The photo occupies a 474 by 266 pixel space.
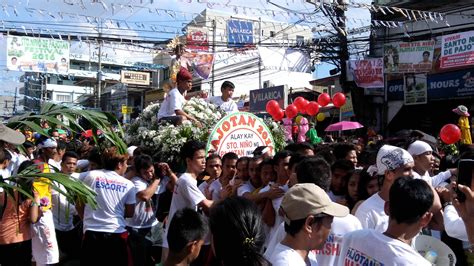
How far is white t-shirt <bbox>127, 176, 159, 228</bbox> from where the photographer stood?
5855 mm

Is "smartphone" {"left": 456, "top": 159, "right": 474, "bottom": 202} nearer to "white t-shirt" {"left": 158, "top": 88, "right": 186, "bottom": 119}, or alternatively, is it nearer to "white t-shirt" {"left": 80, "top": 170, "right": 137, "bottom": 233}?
"white t-shirt" {"left": 80, "top": 170, "right": 137, "bottom": 233}

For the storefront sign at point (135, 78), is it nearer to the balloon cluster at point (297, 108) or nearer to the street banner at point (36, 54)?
the street banner at point (36, 54)

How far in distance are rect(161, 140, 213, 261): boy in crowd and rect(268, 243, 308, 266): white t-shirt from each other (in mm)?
1828

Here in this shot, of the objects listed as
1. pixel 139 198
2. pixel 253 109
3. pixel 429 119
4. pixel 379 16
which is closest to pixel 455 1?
pixel 379 16

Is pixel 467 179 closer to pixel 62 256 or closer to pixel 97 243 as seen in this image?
pixel 97 243

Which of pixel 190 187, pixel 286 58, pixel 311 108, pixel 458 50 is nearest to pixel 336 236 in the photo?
pixel 190 187

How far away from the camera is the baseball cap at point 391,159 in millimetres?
3811

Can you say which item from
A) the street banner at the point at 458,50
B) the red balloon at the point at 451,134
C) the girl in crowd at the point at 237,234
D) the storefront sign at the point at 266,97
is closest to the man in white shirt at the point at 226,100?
the red balloon at the point at 451,134

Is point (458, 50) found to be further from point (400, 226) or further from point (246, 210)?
point (246, 210)

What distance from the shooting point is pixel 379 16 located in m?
20.8

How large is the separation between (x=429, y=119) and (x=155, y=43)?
1058 cm

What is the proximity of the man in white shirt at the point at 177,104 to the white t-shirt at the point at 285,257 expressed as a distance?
4366mm

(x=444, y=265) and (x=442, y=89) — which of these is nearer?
(x=444, y=265)

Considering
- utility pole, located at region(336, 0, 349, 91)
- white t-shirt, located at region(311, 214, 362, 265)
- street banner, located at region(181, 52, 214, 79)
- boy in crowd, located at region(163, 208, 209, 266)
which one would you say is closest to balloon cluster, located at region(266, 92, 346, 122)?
utility pole, located at region(336, 0, 349, 91)
